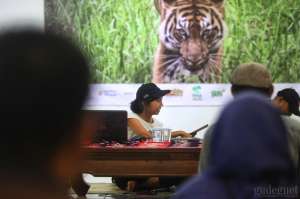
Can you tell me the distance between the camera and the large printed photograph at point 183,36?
6664 millimetres

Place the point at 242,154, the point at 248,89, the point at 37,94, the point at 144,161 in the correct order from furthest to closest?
1. the point at 144,161
2. the point at 248,89
3. the point at 242,154
4. the point at 37,94

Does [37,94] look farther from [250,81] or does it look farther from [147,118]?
[147,118]

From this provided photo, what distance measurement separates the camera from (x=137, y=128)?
5.31 metres

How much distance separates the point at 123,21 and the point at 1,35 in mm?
5942

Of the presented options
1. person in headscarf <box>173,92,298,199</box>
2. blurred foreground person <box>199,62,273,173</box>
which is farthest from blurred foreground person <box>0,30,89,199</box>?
blurred foreground person <box>199,62,273,173</box>

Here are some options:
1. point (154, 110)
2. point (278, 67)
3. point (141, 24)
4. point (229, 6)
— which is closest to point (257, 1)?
point (229, 6)

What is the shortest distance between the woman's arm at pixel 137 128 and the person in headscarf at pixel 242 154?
161 inches

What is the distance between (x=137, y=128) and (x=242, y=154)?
4.25 metres

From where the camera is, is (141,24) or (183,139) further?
(141,24)

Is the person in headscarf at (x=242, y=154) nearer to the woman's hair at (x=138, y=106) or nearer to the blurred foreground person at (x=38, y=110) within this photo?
the blurred foreground person at (x=38, y=110)

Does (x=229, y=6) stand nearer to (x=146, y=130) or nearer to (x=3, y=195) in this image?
(x=146, y=130)

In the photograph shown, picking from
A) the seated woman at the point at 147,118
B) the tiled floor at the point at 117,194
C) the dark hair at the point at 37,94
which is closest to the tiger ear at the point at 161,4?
the seated woman at the point at 147,118

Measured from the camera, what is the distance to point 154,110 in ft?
18.1

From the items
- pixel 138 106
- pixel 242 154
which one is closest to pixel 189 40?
pixel 138 106
